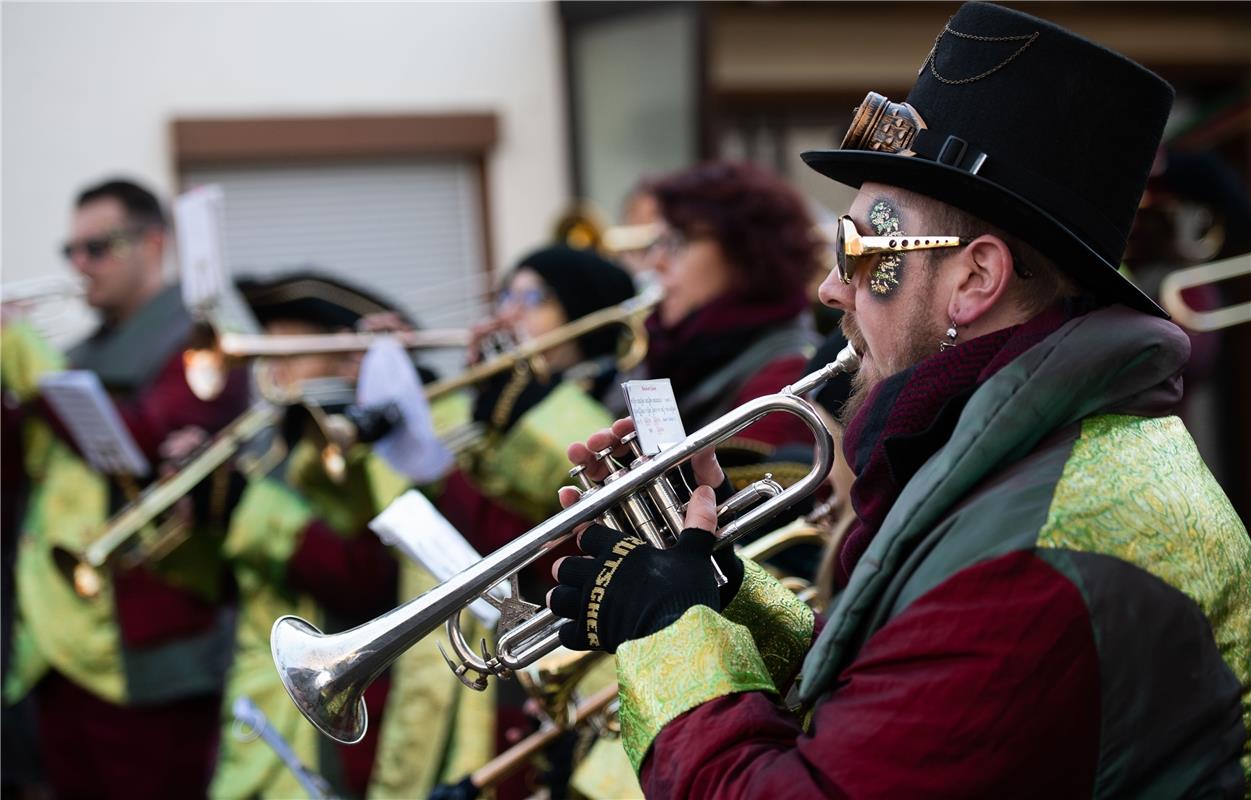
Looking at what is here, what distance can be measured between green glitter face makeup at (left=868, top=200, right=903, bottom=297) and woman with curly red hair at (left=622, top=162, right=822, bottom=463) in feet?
5.86

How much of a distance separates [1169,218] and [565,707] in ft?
16.3

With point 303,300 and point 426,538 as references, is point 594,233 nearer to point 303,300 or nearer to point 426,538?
point 303,300

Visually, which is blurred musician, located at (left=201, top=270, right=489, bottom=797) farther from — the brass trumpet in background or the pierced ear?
the pierced ear

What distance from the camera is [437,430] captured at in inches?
184

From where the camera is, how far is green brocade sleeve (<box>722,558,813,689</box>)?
2.29 metres

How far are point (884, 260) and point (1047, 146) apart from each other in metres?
0.25

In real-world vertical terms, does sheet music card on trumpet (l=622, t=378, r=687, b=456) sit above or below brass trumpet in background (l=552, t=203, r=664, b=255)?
above

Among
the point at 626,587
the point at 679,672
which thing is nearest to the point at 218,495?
the point at 626,587

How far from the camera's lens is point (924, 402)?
195 cm

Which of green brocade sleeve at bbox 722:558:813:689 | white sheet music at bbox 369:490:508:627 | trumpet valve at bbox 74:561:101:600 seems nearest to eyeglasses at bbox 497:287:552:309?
trumpet valve at bbox 74:561:101:600

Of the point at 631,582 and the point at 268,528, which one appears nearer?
the point at 631,582

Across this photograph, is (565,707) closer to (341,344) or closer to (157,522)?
(341,344)

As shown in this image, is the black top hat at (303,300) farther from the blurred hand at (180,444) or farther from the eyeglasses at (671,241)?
the eyeglasses at (671,241)

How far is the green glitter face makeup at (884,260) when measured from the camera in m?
2.02
